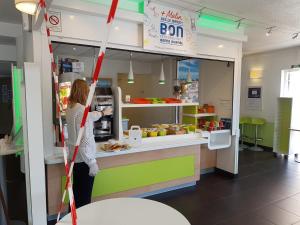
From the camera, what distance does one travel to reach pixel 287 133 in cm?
593

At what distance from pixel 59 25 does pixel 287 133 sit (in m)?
5.93

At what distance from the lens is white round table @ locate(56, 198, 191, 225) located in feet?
4.52

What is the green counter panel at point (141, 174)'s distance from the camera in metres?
3.07

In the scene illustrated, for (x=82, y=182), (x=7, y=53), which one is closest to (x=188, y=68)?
(x=82, y=182)

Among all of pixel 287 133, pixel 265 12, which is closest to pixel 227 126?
pixel 265 12

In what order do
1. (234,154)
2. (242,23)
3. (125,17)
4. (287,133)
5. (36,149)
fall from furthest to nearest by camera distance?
1. (287,133)
2. (234,154)
3. (242,23)
4. (125,17)
5. (36,149)

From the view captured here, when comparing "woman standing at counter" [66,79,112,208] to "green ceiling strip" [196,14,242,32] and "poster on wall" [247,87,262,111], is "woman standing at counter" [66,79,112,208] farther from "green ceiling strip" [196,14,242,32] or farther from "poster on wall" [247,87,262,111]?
"poster on wall" [247,87,262,111]

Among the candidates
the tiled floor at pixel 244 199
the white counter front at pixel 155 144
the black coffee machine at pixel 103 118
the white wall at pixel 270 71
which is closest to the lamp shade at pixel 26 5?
the black coffee machine at pixel 103 118

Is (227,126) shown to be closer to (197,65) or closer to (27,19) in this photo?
(197,65)

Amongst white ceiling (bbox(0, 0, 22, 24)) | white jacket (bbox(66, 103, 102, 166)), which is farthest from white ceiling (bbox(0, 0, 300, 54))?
white jacket (bbox(66, 103, 102, 166))

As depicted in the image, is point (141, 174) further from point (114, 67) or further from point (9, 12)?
point (114, 67)

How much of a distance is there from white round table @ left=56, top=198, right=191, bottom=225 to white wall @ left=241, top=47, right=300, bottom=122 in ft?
19.8

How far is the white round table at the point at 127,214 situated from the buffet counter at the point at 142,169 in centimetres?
132

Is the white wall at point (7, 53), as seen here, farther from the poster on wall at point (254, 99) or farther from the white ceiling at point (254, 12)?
the poster on wall at point (254, 99)
